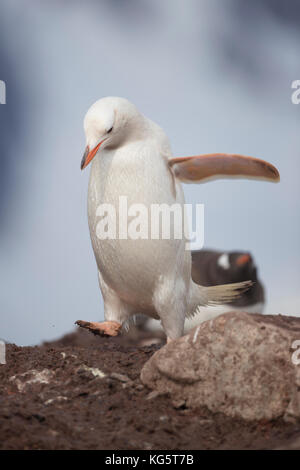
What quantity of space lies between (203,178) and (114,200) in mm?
336

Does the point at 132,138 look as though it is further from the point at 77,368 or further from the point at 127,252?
the point at 77,368

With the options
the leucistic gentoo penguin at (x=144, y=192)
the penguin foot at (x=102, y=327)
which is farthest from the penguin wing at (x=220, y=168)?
the penguin foot at (x=102, y=327)

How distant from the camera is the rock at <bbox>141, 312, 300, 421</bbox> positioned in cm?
162

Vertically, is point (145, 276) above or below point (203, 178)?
below

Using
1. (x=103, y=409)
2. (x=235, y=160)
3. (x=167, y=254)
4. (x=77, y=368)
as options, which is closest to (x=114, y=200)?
(x=167, y=254)

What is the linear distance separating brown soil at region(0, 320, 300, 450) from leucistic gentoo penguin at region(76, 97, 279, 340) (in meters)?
0.25

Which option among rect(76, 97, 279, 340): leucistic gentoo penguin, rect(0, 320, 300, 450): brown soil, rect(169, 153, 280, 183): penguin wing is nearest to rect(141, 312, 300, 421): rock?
rect(0, 320, 300, 450): brown soil

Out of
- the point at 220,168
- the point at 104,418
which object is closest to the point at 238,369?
the point at 104,418

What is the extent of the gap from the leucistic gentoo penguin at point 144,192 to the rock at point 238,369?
15.8 inches

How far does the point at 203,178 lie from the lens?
2.16m
